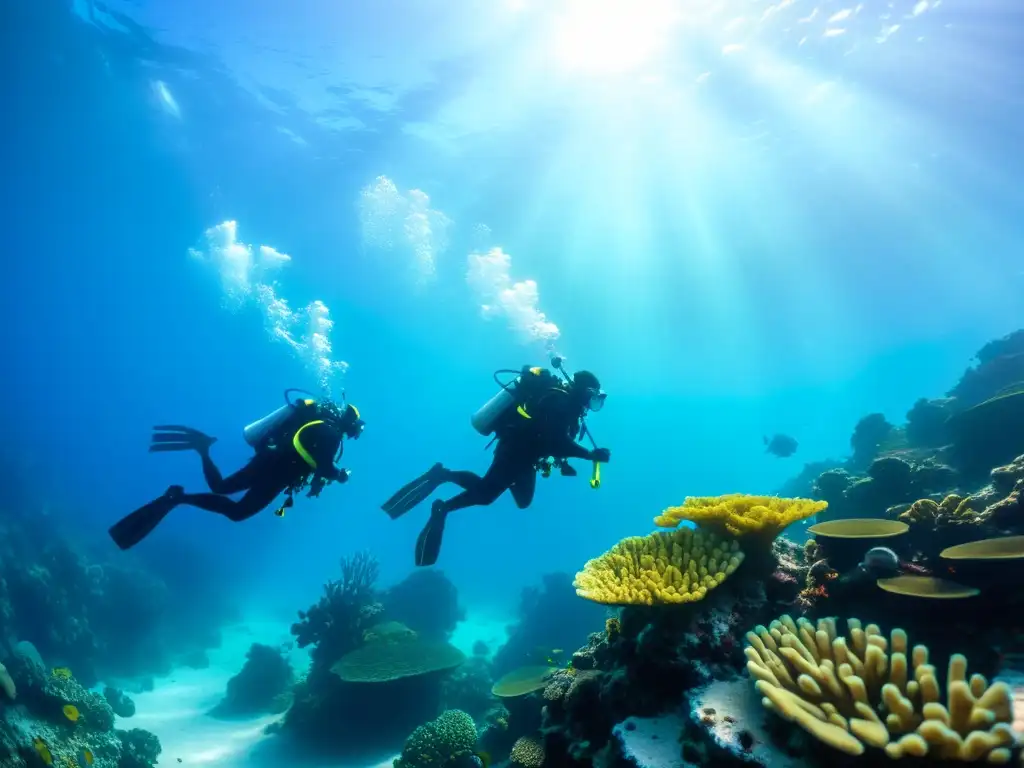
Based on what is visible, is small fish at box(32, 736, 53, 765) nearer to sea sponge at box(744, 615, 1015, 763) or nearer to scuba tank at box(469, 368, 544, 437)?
scuba tank at box(469, 368, 544, 437)

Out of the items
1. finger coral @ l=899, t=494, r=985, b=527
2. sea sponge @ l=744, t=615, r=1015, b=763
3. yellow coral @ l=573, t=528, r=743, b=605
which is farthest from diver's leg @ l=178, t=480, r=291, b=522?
finger coral @ l=899, t=494, r=985, b=527

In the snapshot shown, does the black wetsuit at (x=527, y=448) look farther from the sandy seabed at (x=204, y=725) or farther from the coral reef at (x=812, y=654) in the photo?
the sandy seabed at (x=204, y=725)

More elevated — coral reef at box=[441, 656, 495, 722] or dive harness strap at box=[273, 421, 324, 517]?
dive harness strap at box=[273, 421, 324, 517]

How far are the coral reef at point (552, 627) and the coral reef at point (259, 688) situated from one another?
7.75m

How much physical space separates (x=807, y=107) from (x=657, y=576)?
114ft

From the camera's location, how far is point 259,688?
15.3 m

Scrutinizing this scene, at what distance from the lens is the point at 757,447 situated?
444 ft

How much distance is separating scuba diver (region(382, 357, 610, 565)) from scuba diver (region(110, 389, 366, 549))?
1.76 metres

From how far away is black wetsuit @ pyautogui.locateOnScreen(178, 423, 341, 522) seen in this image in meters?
7.25

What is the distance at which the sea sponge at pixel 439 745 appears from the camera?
A: 7.93m

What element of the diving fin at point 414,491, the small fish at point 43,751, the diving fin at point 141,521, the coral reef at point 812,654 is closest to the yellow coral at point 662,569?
the coral reef at point 812,654

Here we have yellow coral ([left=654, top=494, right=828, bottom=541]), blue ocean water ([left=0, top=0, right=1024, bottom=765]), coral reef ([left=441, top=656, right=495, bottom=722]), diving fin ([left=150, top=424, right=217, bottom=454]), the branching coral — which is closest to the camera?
yellow coral ([left=654, top=494, right=828, bottom=541])

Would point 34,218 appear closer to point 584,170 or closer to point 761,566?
point 584,170

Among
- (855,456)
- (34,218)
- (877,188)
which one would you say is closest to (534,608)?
(855,456)
